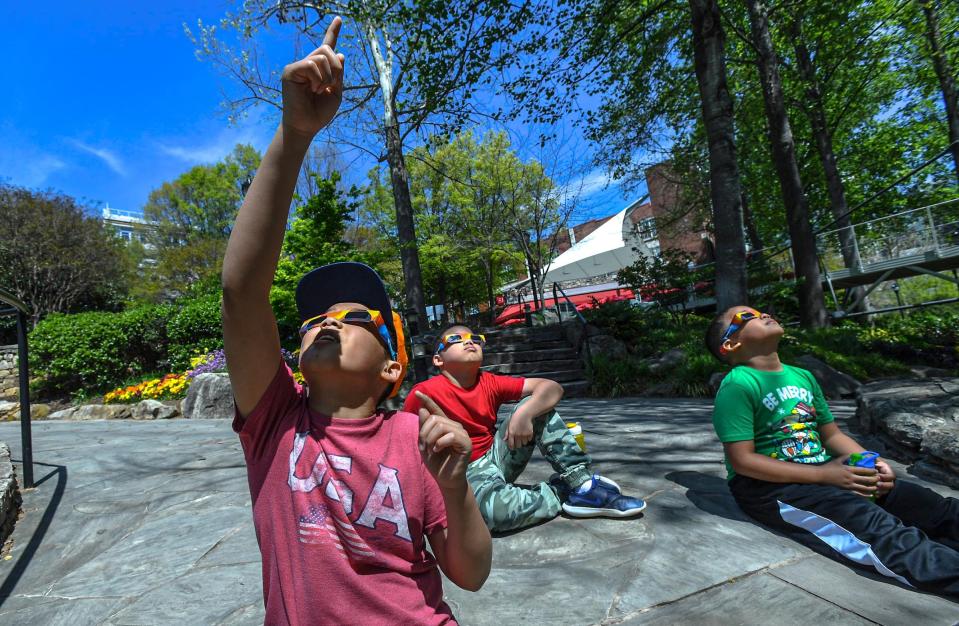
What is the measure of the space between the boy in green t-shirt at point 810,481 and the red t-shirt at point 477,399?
1169 millimetres

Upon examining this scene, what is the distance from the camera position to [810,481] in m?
2.32

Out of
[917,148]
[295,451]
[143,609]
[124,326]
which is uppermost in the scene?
[917,148]

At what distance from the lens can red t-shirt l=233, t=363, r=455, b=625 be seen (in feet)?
3.75

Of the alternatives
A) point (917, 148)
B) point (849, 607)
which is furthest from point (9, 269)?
point (917, 148)

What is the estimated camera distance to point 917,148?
59.0 feet

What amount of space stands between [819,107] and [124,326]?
18.0m

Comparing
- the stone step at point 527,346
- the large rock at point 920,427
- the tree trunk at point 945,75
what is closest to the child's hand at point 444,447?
the large rock at point 920,427

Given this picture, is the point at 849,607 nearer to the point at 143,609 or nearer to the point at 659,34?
the point at 143,609

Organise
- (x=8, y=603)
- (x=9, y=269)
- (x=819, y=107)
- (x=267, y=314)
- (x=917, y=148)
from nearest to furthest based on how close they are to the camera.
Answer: (x=267, y=314) → (x=8, y=603) → (x=819, y=107) → (x=9, y=269) → (x=917, y=148)

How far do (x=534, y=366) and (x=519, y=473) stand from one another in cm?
750

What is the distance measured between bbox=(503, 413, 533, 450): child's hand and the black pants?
117 centimetres

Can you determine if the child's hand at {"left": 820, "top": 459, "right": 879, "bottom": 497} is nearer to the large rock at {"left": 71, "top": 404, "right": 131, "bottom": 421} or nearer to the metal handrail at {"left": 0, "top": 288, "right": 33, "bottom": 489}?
the metal handrail at {"left": 0, "top": 288, "right": 33, "bottom": 489}

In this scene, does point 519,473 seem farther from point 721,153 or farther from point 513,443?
point 721,153

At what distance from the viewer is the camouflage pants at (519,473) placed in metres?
2.62
